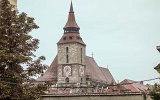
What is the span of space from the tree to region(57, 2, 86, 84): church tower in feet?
339

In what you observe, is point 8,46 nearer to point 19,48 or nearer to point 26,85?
point 19,48

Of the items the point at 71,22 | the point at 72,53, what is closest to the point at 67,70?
the point at 72,53

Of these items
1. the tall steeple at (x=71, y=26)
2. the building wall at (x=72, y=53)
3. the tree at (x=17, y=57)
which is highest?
the tall steeple at (x=71, y=26)

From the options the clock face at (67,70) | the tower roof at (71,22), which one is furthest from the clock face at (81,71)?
the tower roof at (71,22)

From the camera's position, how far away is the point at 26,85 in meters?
27.4

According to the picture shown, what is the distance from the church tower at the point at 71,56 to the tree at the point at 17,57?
103241mm

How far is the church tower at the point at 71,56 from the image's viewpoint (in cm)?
13312

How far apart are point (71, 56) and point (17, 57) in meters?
108

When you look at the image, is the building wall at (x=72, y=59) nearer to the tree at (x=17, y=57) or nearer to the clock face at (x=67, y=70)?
the clock face at (x=67, y=70)

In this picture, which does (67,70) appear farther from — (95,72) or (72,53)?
(95,72)

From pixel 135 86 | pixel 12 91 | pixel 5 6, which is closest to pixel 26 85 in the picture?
pixel 12 91

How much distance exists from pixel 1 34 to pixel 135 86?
281 ft

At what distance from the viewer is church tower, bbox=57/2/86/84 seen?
437 feet

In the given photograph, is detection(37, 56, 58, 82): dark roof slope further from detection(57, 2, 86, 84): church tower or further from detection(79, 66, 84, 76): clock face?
detection(79, 66, 84, 76): clock face
